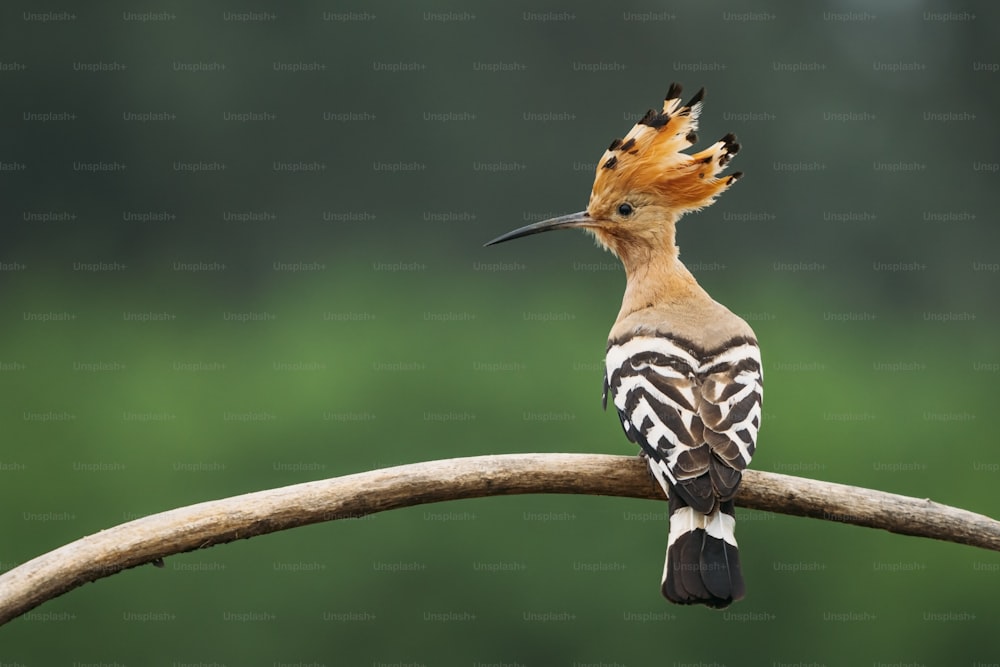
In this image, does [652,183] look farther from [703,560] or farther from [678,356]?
[703,560]

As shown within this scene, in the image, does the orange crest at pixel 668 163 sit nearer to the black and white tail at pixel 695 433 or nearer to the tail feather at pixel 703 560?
the black and white tail at pixel 695 433

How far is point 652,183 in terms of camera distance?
250cm

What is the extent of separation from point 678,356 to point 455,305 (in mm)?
2633

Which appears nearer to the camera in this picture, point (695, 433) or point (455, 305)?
point (695, 433)

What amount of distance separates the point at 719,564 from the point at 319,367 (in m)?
2.90

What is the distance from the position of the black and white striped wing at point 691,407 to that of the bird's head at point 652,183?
0.35 meters

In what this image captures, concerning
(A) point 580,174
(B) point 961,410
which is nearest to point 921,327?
(B) point 961,410

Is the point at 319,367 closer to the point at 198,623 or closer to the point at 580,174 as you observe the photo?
the point at 198,623

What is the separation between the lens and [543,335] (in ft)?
14.9

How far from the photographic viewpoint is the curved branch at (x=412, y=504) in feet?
5.77

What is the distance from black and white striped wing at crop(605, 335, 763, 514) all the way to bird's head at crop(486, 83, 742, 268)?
13.8 inches

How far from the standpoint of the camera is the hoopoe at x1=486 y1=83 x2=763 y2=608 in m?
1.86

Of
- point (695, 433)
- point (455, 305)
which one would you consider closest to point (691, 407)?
point (695, 433)

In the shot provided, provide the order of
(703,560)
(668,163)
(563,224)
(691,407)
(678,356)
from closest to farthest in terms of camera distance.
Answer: (703,560), (691,407), (678,356), (668,163), (563,224)
